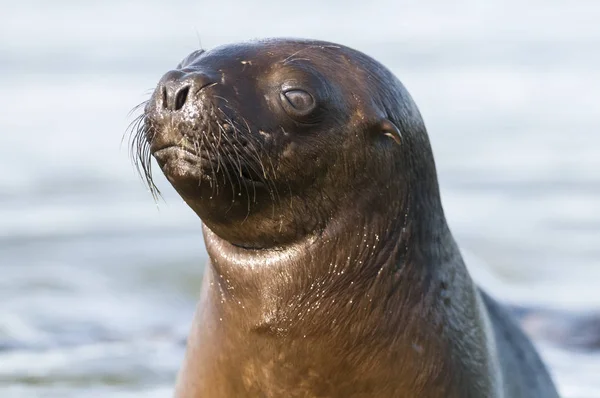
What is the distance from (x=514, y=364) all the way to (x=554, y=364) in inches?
108

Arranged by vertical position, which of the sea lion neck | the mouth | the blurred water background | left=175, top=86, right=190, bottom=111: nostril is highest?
the blurred water background

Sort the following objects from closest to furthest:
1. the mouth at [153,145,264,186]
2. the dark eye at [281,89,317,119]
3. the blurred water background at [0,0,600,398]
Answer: the mouth at [153,145,264,186] < the dark eye at [281,89,317,119] < the blurred water background at [0,0,600,398]

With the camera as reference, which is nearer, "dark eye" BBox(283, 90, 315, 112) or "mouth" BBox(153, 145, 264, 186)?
"mouth" BBox(153, 145, 264, 186)

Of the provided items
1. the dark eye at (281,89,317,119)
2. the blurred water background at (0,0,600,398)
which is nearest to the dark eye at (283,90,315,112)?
the dark eye at (281,89,317,119)

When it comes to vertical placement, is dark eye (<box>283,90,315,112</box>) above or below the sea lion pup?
above

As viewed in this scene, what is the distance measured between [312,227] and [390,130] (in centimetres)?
51

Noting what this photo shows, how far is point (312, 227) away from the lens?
18.5 ft

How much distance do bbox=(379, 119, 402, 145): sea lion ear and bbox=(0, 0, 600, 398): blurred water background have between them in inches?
127

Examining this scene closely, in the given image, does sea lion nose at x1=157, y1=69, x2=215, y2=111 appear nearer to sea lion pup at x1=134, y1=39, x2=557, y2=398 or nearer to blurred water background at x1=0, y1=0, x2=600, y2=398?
sea lion pup at x1=134, y1=39, x2=557, y2=398

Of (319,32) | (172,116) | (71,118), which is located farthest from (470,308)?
(319,32)

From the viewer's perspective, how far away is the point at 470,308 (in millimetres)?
6117

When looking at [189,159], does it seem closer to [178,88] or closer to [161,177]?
[178,88]

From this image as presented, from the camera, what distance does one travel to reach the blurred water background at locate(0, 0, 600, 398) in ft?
33.3

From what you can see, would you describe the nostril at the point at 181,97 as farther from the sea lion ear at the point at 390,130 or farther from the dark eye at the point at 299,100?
the sea lion ear at the point at 390,130
